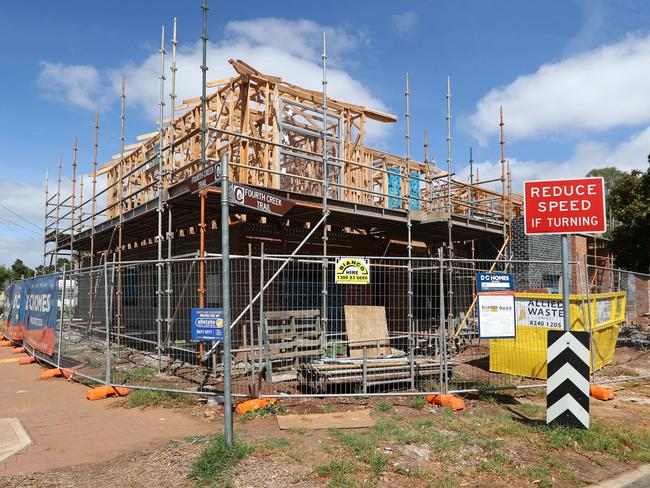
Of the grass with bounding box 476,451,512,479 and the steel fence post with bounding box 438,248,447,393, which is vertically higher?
the steel fence post with bounding box 438,248,447,393

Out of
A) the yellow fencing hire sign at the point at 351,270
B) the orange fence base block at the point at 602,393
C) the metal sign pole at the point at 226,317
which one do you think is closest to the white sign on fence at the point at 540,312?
the orange fence base block at the point at 602,393

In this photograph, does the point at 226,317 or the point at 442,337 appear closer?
the point at 226,317

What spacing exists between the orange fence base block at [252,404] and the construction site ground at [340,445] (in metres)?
0.17

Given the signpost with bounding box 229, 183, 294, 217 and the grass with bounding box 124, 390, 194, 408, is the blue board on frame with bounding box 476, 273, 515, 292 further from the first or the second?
the grass with bounding box 124, 390, 194, 408

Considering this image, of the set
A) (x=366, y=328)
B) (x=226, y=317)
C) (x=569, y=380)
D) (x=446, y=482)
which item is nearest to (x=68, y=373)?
(x=366, y=328)

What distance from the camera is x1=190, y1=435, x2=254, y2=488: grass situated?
180 inches

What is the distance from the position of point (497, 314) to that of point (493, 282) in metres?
0.54

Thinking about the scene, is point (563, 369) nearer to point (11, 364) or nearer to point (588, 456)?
point (588, 456)

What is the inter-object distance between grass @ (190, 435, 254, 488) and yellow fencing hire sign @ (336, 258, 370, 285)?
3539 mm

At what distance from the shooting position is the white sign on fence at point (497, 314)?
7.69m

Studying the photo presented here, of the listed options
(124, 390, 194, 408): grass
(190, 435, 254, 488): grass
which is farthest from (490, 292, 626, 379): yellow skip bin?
(190, 435, 254, 488): grass

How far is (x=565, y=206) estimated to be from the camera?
6.64 meters

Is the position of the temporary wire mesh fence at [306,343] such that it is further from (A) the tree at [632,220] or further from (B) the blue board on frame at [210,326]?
(A) the tree at [632,220]

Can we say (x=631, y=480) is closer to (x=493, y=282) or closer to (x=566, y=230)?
(x=566, y=230)
